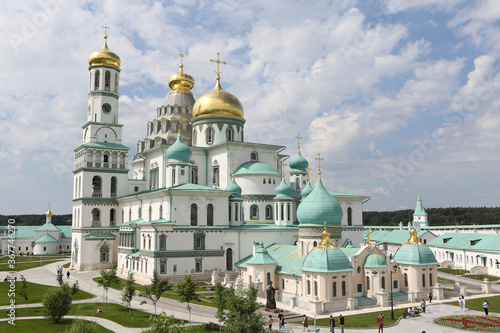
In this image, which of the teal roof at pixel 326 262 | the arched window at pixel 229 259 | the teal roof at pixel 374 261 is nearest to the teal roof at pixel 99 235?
the arched window at pixel 229 259

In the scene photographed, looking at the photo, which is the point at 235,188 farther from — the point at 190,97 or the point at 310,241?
the point at 190,97

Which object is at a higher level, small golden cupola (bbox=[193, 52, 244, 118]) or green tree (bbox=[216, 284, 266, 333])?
small golden cupola (bbox=[193, 52, 244, 118])

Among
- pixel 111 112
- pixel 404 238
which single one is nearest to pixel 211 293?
pixel 111 112

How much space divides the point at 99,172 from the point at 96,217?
477cm

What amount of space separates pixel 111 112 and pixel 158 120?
8016mm

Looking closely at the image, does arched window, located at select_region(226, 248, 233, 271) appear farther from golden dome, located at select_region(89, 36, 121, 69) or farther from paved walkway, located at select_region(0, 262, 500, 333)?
golden dome, located at select_region(89, 36, 121, 69)

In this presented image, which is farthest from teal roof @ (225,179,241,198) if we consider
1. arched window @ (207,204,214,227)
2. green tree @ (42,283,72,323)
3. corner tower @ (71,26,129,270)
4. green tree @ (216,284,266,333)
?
green tree @ (216,284,266,333)

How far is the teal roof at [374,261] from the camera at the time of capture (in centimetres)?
2909

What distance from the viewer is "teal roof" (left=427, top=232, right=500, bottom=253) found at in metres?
44.5

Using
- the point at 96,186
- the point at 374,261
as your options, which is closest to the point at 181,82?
the point at 96,186

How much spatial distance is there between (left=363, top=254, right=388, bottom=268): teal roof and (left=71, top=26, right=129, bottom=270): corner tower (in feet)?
91.5

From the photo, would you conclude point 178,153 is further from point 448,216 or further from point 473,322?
point 448,216

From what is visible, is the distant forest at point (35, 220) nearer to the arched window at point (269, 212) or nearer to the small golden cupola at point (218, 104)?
the small golden cupola at point (218, 104)

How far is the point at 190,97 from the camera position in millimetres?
57344
